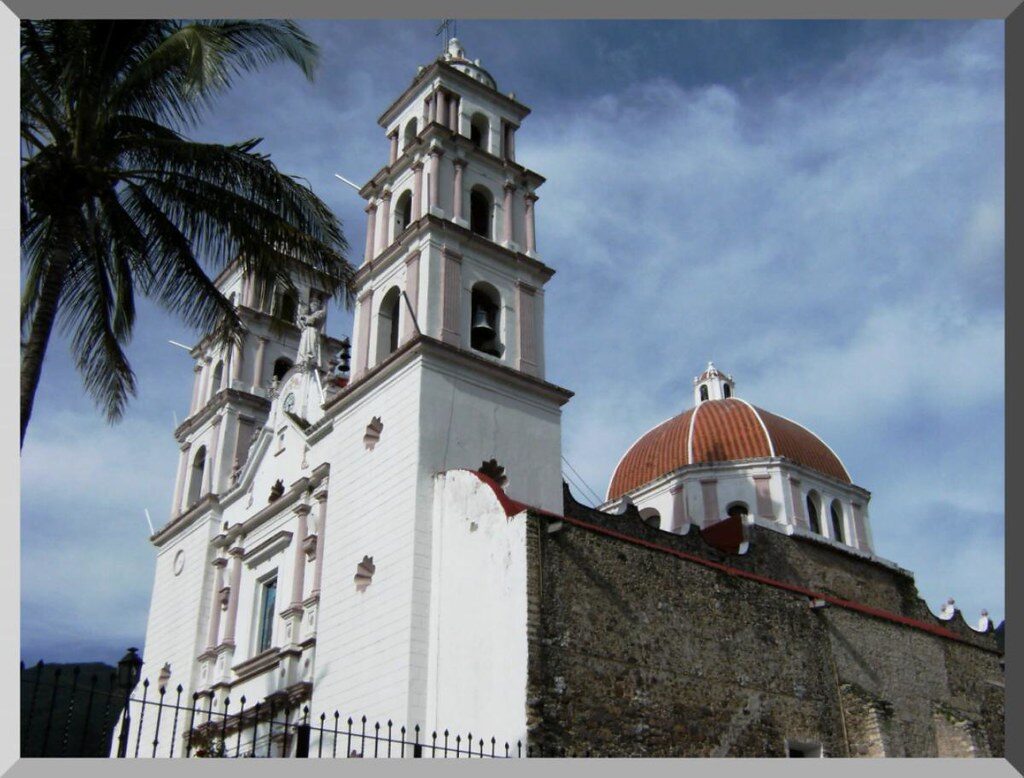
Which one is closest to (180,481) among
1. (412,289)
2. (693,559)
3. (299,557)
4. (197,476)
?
(197,476)

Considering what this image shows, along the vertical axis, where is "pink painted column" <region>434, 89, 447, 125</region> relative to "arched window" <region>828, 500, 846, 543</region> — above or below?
above

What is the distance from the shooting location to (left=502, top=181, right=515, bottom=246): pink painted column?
781 inches

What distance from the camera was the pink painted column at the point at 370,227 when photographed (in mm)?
20547

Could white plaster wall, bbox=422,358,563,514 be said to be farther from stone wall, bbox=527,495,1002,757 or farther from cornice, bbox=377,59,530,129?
cornice, bbox=377,59,530,129

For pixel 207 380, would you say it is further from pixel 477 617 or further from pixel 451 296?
pixel 477 617

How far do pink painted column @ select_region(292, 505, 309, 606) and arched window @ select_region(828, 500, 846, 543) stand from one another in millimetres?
14442

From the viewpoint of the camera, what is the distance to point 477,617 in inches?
559

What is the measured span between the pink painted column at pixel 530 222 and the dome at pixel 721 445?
956 centimetres

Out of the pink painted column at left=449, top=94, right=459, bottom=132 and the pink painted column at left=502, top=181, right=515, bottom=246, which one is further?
the pink painted column at left=449, top=94, right=459, bottom=132

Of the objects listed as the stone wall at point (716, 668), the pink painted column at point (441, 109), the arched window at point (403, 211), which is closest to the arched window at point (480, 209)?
the arched window at point (403, 211)

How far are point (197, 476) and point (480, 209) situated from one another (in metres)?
9.50

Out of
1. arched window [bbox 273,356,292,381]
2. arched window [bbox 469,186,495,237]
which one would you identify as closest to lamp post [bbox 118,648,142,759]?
arched window [bbox 469,186,495,237]
